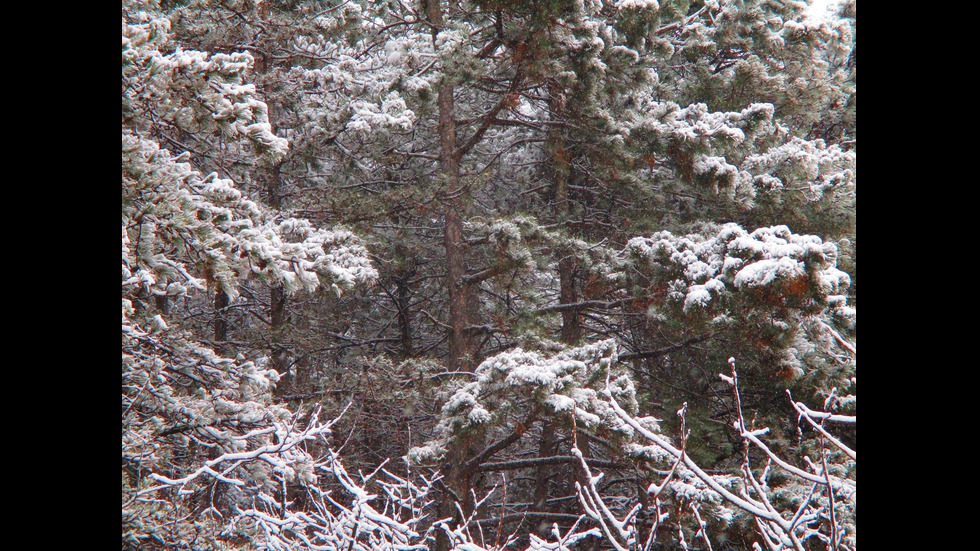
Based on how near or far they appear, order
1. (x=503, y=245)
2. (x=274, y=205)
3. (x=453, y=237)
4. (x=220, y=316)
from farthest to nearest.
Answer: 1. (x=220, y=316)
2. (x=453, y=237)
3. (x=274, y=205)
4. (x=503, y=245)

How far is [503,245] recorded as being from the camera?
7.82 meters

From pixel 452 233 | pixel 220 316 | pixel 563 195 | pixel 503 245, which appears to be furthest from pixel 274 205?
pixel 563 195

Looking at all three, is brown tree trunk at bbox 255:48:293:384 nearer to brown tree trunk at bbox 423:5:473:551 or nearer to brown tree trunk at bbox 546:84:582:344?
brown tree trunk at bbox 423:5:473:551

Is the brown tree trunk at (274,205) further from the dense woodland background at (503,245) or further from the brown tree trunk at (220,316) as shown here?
the brown tree trunk at (220,316)

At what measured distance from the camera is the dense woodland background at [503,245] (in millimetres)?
4637

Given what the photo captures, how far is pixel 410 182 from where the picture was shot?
28.2 feet

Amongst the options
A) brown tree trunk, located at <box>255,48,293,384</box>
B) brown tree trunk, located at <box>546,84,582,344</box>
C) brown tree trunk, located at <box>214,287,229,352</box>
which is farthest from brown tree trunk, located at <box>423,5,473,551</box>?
brown tree trunk, located at <box>214,287,229,352</box>

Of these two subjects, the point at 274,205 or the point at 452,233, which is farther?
the point at 452,233

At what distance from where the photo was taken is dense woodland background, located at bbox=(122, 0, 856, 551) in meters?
4.64

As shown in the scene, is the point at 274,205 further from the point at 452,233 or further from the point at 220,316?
the point at 452,233
